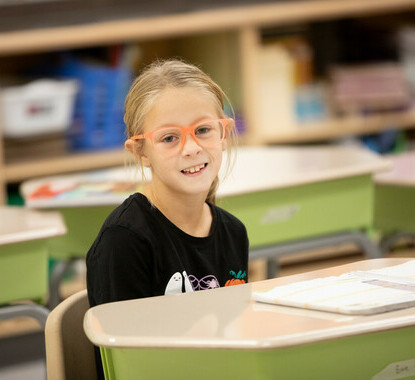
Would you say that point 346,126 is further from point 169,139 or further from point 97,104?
point 169,139

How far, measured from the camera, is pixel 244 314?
119 cm

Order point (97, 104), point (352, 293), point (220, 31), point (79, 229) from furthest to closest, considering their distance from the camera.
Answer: point (220, 31) → point (97, 104) → point (79, 229) → point (352, 293)

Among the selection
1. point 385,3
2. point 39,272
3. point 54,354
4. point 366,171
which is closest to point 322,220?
point 366,171

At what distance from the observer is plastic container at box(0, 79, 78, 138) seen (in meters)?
3.41

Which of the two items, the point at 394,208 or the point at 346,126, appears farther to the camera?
the point at 346,126

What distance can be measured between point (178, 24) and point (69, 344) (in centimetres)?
234

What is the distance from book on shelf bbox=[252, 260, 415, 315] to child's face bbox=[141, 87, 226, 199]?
1.04 ft

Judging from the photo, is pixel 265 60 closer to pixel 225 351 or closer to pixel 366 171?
pixel 366 171

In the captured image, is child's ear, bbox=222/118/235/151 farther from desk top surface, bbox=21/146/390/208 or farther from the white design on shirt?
desk top surface, bbox=21/146/390/208

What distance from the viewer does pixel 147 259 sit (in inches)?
59.4

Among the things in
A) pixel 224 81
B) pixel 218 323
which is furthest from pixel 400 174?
pixel 218 323

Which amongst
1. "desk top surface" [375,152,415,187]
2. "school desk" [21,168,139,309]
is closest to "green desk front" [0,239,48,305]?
"school desk" [21,168,139,309]

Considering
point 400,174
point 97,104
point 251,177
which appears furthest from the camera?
point 97,104

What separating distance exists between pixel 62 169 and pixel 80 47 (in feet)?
2.36
